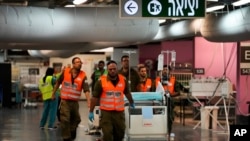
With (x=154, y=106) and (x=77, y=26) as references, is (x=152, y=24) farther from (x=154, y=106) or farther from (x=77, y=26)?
(x=154, y=106)

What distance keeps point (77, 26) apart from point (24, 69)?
20553 millimetres

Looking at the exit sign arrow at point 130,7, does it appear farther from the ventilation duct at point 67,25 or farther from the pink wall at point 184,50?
the pink wall at point 184,50

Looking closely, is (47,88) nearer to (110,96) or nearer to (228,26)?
(228,26)

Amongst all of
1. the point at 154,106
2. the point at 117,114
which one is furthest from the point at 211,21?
the point at 117,114

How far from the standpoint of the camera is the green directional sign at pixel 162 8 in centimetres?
998

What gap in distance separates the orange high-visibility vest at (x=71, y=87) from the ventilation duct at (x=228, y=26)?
155 inches

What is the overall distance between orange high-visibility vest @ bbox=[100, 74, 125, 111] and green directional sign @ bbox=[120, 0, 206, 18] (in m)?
1.49

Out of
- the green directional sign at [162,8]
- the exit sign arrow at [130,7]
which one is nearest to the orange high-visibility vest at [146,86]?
the green directional sign at [162,8]

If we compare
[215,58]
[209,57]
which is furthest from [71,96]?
[215,58]

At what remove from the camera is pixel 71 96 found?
1079 centimetres

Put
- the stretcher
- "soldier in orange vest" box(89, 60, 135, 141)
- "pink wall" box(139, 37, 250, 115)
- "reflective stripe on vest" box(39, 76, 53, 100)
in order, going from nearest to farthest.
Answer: "soldier in orange vest" box(89, 60, 135, 141), the stretcher, "reflective stripe on vest" box(39, 76, 53, 100), "pink wall" box(139, 37, 250, 115)

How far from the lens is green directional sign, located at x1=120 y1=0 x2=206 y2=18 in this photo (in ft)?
32.7

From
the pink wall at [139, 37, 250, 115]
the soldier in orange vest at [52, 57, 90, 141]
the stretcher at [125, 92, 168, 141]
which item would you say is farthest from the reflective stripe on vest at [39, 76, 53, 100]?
the pink wall at [139, 37, 250, 115]

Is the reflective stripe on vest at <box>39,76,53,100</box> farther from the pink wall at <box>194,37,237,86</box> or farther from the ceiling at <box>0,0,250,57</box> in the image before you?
the pink wall at <box>194,37,237,86</box>
